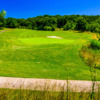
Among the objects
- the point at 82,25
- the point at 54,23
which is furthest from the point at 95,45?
the point at 54,23

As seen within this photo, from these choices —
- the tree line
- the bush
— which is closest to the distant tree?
the tree line

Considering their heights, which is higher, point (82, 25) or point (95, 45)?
point (82, 25)

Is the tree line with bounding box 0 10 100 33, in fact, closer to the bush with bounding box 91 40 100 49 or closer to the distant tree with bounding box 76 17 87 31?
the distant tree with bounding box 76 17 87 31

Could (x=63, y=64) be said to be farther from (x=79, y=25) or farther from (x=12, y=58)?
(x=79, y=25)

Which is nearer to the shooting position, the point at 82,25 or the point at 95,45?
the point at 95,45

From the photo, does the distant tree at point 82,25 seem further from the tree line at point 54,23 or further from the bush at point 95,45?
the bush at point 95,45

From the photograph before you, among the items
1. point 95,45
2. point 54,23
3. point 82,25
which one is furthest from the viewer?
point 54,23

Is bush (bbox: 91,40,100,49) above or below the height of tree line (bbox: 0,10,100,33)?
below

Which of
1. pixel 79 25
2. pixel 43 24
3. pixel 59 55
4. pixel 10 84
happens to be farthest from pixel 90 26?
pixel 10 84

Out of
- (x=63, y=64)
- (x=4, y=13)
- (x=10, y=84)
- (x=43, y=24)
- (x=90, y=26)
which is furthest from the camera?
(x=43, y=24)

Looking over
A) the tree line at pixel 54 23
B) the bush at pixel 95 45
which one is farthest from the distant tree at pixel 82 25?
the bush at pixel 95 45

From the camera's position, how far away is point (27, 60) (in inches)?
293

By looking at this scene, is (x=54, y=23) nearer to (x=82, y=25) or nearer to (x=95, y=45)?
(x=82, y=25)

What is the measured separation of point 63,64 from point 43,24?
1703 inches
